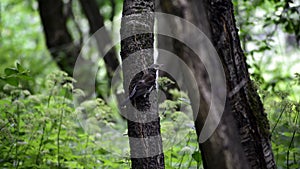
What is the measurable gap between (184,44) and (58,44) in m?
4.61

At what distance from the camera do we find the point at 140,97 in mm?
1855

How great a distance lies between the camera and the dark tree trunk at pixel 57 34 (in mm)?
6523

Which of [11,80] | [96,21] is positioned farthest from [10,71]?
[96,21]

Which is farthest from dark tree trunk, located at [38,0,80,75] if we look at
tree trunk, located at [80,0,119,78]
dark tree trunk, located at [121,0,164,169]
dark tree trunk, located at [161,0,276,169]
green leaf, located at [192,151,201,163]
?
dark tree trunk, located at [121,0,164,169]

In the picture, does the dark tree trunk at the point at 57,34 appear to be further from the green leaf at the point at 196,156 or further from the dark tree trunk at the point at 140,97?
the dark tree trunk at the point at 140,97

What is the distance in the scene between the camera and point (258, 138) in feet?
7.77

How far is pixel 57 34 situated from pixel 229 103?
479 centimetres

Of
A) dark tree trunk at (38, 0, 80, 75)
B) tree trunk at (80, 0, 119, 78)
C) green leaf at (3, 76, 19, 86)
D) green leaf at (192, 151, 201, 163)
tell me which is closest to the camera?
green leaf at (3, 76, 19, 86)

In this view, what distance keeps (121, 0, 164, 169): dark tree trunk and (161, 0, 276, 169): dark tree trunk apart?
494 millimetres

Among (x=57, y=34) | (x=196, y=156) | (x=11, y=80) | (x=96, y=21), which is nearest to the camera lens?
(x=11, y=80)

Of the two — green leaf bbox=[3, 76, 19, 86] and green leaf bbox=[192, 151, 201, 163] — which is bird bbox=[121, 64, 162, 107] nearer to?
green leaf bbox=[3, 76, 19, 86]

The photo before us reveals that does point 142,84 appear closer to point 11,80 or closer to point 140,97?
point 140,97

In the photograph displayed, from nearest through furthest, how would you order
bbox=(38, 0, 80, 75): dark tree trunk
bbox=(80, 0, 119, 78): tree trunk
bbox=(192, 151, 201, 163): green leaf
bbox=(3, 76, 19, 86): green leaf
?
bbox=(3, 76, 19, 86): green leaf, bbox=(192, 151, 201, 163): green leaf, bbox=(80, 0, 119, 78): tree trunk, bbox=(38, 0, 80, 75): dark tree trunk

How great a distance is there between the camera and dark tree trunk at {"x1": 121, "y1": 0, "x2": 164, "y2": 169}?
72.7 inches
